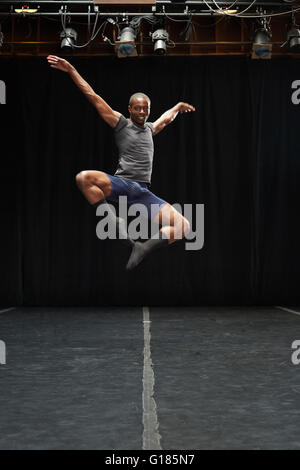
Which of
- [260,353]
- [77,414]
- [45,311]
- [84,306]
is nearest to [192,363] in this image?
[260,353]

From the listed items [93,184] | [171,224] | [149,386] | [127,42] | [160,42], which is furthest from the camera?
[160,42]

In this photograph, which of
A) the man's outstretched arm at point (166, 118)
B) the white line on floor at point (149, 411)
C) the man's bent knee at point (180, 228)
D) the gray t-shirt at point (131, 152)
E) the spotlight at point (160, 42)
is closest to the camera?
the white line on floor at point (149, 411)

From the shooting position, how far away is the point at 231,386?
3377 mm

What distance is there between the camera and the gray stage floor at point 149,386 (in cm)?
246

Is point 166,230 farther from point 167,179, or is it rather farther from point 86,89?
point 167,179

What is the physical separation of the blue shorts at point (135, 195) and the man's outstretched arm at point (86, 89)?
13.5 inches

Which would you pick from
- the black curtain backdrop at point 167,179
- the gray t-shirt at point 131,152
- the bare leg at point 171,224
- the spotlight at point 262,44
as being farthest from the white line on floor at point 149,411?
the spotlight at point 262,44

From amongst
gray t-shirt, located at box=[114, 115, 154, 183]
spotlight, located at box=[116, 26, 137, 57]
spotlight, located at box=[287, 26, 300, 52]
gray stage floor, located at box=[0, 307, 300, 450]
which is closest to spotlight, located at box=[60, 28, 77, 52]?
spotlight, located at box=[116, 26, 137, 57]

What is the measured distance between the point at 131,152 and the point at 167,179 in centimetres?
440

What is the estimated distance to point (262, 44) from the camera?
7227 millimetres

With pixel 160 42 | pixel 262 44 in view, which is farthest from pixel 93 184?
pixel 262 44

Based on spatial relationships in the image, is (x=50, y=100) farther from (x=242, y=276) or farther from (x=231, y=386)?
(x=231, y=386)

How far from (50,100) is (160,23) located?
1.71 metres

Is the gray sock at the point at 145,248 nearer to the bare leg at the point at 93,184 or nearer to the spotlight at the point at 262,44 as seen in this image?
the bare leg at the point at 93,184
